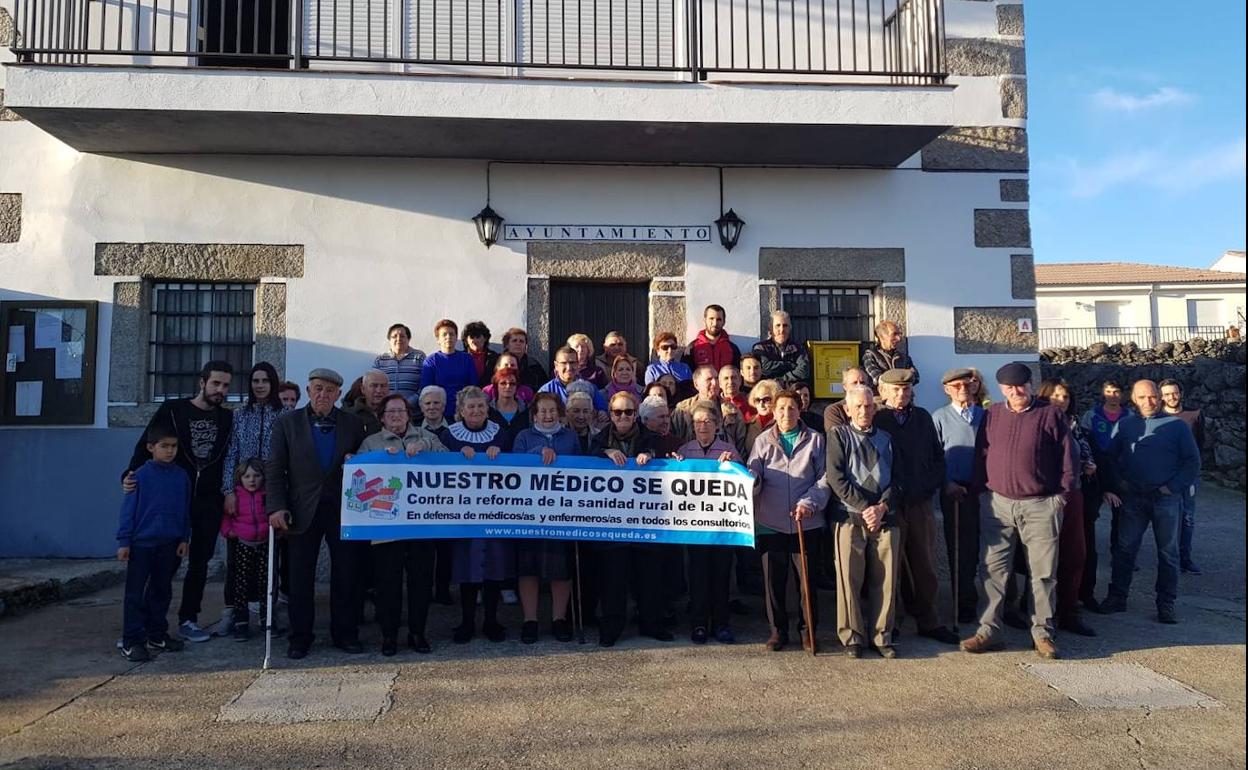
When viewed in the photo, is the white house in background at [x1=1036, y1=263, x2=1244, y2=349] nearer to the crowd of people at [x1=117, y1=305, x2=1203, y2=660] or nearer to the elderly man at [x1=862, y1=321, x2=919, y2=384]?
the elderly man at [x1=862, y1=321, x2=919, y2=384]

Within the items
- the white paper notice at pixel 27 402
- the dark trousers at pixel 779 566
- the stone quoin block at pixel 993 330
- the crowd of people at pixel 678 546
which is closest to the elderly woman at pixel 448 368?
the crowd of people at pixel 678 546

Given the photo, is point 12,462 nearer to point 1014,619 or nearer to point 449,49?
point 449,49

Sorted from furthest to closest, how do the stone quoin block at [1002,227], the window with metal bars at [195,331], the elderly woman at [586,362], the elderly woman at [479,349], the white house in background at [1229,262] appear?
the white house in background at [1229,262] → the stone quoin block at [1002,227] → the window with metal bars at [195,331] → the elderly woman at [479,349] → the elderly woman at [586,362]

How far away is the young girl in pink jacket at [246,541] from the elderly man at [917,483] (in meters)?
3.84

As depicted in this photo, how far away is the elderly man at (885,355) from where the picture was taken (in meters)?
7.46

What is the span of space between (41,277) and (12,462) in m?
1.59

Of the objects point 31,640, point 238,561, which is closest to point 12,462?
point 31,640

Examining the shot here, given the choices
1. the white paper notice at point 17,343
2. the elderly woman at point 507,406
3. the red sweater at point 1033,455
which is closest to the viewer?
the red sweater at point 1033,455

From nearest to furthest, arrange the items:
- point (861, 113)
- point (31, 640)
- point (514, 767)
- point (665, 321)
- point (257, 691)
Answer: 1. point (514, 767)
2. point (257, 691)
3. point (31, 640)
4. point (861, 113)
5. point (665, 321)

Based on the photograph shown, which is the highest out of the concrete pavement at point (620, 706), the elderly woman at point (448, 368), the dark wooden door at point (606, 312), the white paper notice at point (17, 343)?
the dark wooden door at point (606, 312)

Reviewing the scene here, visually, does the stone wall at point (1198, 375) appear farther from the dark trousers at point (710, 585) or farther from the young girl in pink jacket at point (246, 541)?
the young girl in pink jacket at point (246, 541)

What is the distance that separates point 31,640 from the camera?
5383mm

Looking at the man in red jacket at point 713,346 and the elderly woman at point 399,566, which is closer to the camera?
the elderly woman at point 399,566

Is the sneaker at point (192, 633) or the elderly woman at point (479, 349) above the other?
the elderly woman at point (479, 349)
